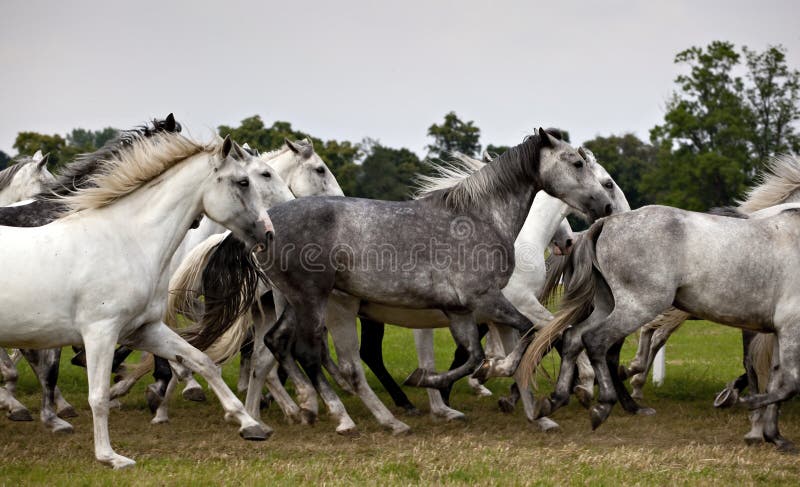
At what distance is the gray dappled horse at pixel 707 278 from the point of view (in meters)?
6.99

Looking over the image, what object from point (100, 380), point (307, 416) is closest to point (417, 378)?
point (307, 416)

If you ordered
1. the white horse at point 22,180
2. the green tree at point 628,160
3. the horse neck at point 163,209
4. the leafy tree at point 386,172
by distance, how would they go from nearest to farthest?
the horse neck at point 163,209, the white horse at point 22,180, the leafy tree at point 386,172, the green tree at point 628,160

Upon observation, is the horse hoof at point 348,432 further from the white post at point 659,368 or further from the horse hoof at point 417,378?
the white post at point 659,368

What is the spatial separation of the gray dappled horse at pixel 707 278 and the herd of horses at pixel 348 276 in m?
0.01

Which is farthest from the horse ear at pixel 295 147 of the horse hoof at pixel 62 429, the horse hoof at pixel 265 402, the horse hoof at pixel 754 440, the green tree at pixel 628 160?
the green tree at pixel 628 160

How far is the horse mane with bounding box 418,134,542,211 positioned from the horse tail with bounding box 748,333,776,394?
2.31m

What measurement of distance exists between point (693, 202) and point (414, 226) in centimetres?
4072

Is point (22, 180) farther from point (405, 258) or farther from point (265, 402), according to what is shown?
point (405, 258)

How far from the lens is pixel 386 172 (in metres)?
52.0

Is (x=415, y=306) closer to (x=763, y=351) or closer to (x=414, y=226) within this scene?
(x=414, y=226)

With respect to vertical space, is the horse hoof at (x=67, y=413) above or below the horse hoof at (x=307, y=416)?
below

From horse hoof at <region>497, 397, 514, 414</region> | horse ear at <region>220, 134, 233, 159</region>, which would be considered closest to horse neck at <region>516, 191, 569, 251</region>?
horse hoof at <region>497, 397, 514, 414</region>

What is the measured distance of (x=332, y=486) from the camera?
543cm

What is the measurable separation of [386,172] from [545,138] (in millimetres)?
44213
